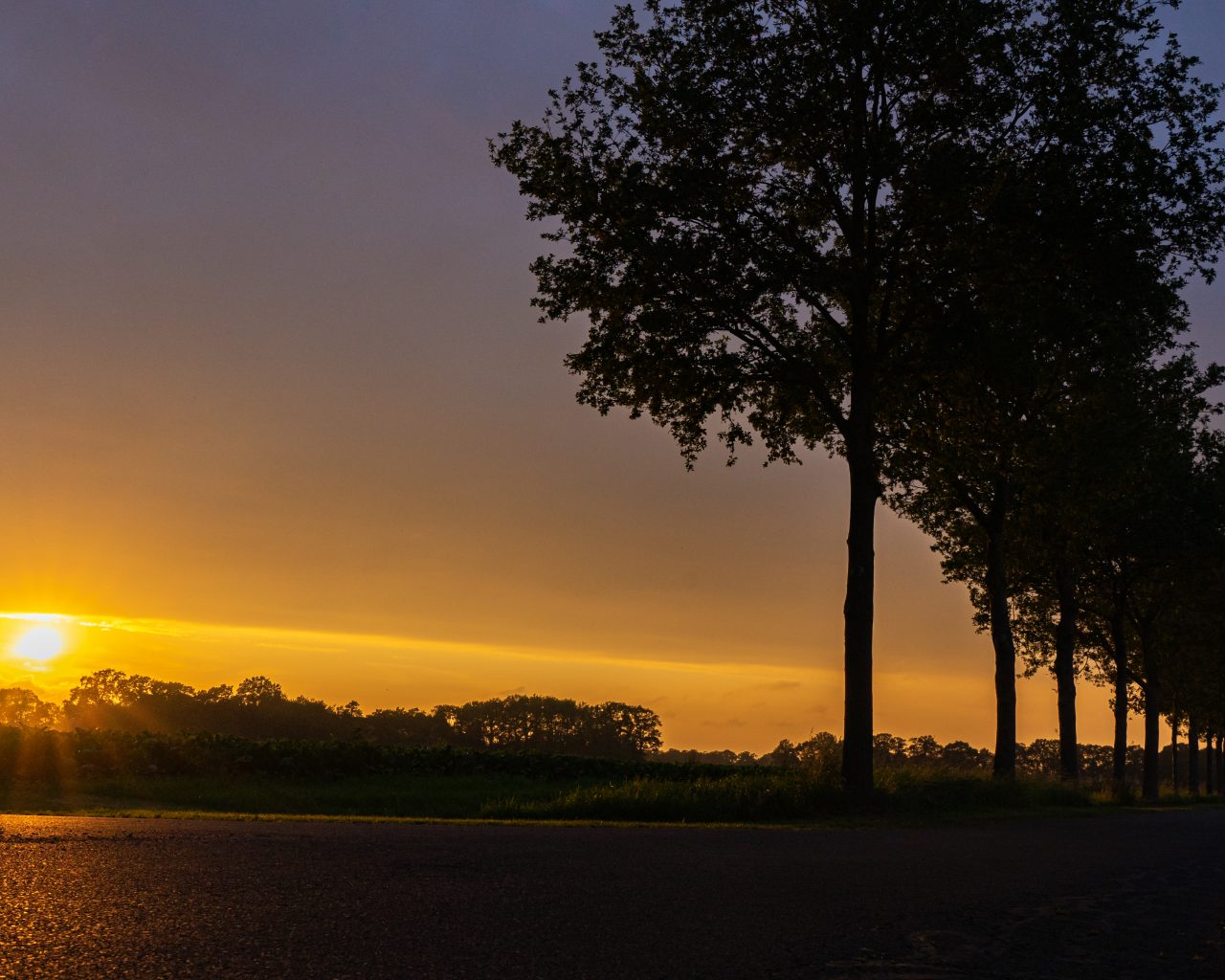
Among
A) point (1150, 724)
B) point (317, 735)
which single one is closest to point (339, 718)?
point (317, 735)

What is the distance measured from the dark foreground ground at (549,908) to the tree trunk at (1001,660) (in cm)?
2116

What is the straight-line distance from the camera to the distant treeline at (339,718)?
57.9 meters

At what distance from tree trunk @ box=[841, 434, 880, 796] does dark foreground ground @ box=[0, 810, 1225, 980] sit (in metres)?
9.49

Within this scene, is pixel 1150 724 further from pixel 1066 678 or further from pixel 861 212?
pixel 861 212

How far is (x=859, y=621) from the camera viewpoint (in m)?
21.5

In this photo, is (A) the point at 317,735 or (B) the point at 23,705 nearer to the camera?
(A) the point at 317,735

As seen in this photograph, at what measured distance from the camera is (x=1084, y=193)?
21.7m

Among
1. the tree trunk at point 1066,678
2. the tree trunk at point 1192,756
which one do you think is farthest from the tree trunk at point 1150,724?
the tree trunk at point 1192,756

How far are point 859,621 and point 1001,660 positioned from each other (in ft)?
40.5

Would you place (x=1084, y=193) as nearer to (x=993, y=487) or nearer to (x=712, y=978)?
(x=993, y=487)

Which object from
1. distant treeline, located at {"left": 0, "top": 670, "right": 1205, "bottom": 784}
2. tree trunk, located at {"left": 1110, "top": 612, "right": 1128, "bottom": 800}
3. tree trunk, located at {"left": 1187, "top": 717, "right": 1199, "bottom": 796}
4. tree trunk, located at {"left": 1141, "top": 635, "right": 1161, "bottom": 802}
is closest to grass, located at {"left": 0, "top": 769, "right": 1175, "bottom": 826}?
distant treeline, located at {"left": 0, "top": 670, "right": 1205, "bottom": 784}

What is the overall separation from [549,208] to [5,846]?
17150mm

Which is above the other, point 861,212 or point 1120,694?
point 861,212

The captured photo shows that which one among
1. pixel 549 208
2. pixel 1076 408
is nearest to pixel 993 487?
pixel 1076 408
